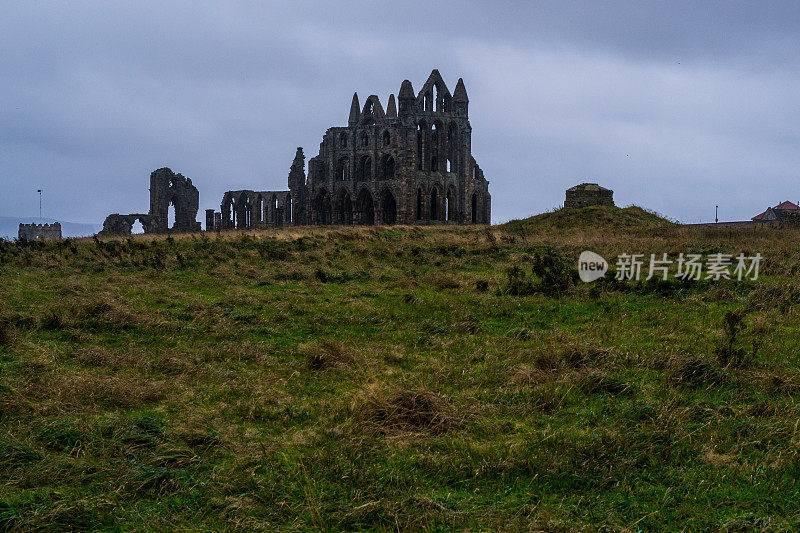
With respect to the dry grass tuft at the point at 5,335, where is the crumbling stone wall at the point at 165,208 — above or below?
above

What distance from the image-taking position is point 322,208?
6316 centimetres

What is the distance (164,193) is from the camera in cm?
6688

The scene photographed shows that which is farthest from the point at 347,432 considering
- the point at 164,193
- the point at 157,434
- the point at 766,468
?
the point at 164,193

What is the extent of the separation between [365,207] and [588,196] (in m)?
27.9

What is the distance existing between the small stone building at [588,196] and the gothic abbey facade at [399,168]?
19.5 metres

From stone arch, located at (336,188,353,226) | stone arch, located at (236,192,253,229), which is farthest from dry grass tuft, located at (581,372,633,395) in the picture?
stone arch, located at (236,192,253,229)

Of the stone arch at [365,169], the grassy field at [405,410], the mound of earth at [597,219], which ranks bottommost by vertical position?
the grassy field at [405,410]

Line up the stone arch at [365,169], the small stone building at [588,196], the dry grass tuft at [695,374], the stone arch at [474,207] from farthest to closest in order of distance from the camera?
1. the stone arch at [474,207]
2. the stone arch at [365,169]
3. the small stone building at [588,196]
4. the dry grass tuft at [695,374]

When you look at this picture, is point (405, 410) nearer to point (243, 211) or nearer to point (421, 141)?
point (421, 141)

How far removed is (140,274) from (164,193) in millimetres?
53566

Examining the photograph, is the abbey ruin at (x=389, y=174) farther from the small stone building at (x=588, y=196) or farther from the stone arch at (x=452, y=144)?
the small stone building at (x=588, y=196)

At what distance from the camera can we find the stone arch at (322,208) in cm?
6291

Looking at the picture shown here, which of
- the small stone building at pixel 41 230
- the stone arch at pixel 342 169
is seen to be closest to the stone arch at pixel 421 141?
the stone arch at pixel 342 169

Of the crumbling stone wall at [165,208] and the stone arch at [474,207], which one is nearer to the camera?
the crumbling stone wall at [165,208]
